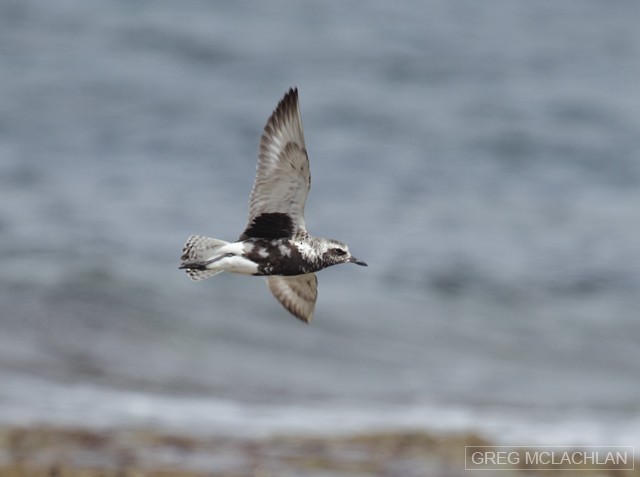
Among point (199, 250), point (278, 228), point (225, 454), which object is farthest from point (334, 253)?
point (225, 454)

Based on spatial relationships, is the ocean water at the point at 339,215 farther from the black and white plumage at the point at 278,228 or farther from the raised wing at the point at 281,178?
the raised wing at the point at 281,178

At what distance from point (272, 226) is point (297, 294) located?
798mm

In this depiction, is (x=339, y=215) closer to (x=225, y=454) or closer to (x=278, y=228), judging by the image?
(x=225, y=454)

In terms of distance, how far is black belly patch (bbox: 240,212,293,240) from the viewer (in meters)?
6.28

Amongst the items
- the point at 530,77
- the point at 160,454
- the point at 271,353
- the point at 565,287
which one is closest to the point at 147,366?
the point at 271,353

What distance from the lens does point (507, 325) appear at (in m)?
12.1

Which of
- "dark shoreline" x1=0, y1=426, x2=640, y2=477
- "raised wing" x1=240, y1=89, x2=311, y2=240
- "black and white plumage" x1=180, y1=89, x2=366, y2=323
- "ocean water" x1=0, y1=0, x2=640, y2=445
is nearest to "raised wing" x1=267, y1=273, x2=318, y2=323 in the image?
"black and white plumage" x1=180, y1=89, x2=366, y2=323

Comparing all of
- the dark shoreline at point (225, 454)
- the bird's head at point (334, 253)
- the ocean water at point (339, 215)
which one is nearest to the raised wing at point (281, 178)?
the bird's head at point (334, 253)

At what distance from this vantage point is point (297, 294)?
6.97m

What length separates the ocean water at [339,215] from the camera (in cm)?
973

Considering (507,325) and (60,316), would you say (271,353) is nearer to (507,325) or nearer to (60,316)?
(60,316)

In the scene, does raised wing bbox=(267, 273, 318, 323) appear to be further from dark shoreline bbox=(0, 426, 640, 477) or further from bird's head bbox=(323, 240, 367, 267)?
dark shoreline bbox=(0, 426, 640, 477)

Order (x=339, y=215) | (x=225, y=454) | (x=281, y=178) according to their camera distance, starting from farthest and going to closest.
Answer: (x=339, y=215)
(x=225, y=454)
(x=281, y=178)

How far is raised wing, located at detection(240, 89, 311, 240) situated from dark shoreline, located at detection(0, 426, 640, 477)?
71.7 inches
